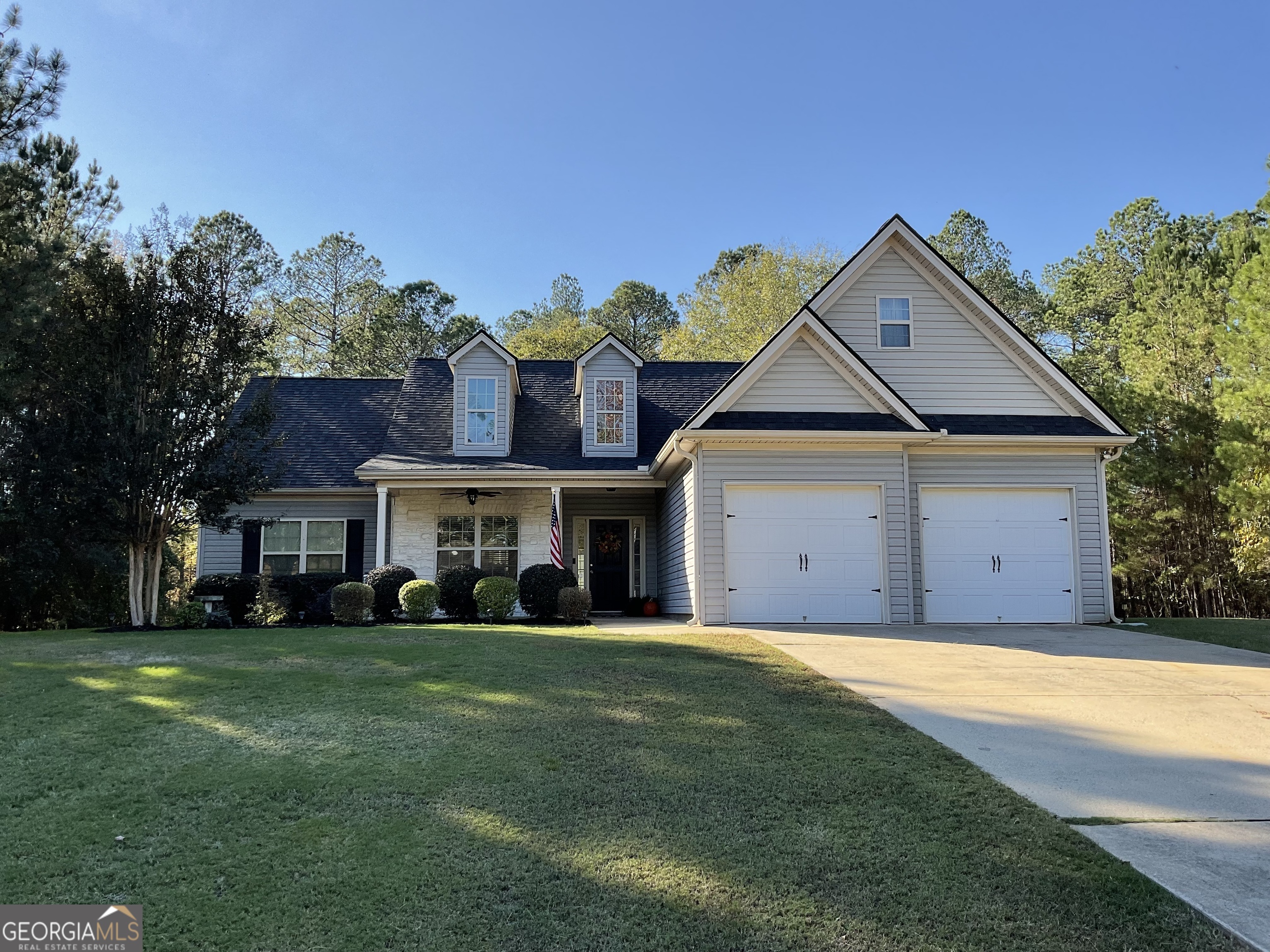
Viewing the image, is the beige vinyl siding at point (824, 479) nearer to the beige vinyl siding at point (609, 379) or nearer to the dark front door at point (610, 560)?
the beige vinyl siding at point (609, 379)

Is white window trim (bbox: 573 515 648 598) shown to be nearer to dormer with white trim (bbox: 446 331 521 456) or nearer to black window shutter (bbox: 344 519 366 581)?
dormer with white trim (bbox: 446 331 521 456)

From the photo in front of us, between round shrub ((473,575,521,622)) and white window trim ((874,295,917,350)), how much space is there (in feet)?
25.9

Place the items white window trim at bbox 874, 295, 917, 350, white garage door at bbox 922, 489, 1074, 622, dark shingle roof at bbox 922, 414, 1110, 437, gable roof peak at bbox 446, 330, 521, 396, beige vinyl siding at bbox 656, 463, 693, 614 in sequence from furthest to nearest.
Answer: gable roof peak at bbox 446, 330, 521, 396, white window trim at bbox 874, 295, 917, 350, beige vinyl siding at bbox 656, 463, 693, 614, dark shingle roof at bbox 922, 414, 1110, 437, white garage door at bbox 922, 489, 1074, 622

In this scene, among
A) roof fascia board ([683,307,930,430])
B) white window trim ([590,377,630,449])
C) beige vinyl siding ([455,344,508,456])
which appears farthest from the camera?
white window trim ([590,377,630,449])

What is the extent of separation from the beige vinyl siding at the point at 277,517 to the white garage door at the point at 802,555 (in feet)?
27.1

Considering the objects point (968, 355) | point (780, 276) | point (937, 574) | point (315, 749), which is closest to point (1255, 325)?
point (968, 355)

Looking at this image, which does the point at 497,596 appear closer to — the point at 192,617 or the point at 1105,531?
the point at 192,617

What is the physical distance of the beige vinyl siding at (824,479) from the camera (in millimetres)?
12648

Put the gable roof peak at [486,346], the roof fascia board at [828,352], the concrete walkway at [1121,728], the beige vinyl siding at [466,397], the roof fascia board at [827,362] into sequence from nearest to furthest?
the concrete walkway at [1121,728] < the roof fascia board at [828,352] < the roof fascia board at [827,362] < the beige vinyl siding at [466,397] < the gable roof peak at [486,346]

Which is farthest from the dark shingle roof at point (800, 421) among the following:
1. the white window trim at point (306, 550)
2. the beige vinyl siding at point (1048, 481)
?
the white window trim at point (306, 550)

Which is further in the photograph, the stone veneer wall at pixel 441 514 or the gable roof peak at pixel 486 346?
the gable roof peak at pixel 486 346

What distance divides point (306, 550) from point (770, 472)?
32.8ft

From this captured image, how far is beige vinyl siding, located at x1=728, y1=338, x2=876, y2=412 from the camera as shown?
43.2 ft

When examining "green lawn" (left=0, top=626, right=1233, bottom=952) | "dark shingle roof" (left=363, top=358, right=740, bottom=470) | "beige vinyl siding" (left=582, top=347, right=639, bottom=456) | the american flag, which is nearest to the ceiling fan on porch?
"dark shingle roof" (left=363, top=358, right=740, bottom=470)
